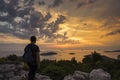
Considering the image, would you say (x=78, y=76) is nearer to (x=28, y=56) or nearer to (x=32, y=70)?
(x=32, y=70)

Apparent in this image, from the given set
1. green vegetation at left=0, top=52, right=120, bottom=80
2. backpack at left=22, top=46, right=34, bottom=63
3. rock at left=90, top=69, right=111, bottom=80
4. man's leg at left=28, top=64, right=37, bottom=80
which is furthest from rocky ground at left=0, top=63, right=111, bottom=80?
backpack at left=22, top=46, right=34, bottom=63

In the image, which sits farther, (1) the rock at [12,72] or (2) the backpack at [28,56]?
(1) the rock at [12,72]

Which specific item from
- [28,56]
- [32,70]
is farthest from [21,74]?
[28,56]

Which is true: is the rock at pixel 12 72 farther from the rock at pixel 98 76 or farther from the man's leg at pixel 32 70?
the rock at pixel 98 76

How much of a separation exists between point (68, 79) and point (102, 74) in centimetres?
237

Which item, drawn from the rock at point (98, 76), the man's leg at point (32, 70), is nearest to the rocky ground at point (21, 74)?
the rock at point (98, 76)

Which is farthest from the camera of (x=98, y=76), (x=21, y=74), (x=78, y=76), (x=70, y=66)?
(x=70, y=66)

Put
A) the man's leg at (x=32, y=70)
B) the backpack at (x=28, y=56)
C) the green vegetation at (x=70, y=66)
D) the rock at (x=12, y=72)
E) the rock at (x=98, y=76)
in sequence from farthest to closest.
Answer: the green vegetation at (x=70, y=66) < the rock at (x=98, y=76) < the rock at (x=12, y=72) < the man's leg at (x=32, y=70) < the backpack at (x=28, y=56)

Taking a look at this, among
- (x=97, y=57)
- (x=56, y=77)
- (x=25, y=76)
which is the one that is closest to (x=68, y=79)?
(x=56, y=77)

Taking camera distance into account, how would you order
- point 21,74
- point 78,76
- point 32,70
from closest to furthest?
point 32,70, point 21,74, point 78,76

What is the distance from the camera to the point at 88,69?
24.8 metres

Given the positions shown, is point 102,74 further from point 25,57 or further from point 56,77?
point 25,57

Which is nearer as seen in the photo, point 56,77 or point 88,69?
point 56,77

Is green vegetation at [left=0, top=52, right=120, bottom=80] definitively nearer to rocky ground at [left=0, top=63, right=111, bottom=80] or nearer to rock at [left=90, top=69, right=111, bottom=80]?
rocky ground at [left=0, top=63, right=111, bottom=80]
